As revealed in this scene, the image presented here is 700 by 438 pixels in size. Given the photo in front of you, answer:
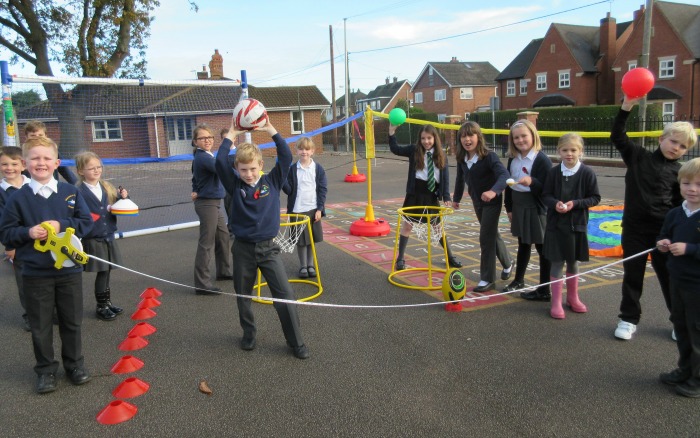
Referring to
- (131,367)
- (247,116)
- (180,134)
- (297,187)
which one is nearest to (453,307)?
(297,187)

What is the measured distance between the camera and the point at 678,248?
3.42 metres

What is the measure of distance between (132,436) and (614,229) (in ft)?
26.2

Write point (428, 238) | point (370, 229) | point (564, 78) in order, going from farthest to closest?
point (564, 78) → point (370, 229) → point (428, 238)

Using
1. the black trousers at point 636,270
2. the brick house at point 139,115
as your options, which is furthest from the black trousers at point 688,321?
the brick house at point 139,115

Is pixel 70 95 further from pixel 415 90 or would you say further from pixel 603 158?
pixel 415 90

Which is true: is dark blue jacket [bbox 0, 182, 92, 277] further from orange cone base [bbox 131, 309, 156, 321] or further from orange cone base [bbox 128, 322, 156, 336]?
orange cone base [bbox 131, 309, 156, 321]

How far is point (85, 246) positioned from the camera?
17.3 ft

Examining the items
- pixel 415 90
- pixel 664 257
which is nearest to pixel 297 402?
pixel 664 257

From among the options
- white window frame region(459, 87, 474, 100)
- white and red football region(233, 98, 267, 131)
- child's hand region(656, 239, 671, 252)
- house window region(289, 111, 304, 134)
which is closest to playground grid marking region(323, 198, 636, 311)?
child's hand region(656, 239, 671, 252)

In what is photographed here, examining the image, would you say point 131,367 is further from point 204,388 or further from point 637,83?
point 637,83

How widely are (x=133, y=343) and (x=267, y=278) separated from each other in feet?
4.48

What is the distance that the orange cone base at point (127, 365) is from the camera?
413cm

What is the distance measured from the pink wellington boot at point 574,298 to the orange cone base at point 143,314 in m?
4.31

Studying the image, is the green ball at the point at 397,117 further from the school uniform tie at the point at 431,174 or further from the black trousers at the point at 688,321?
the black trousers at the point at 688,321
